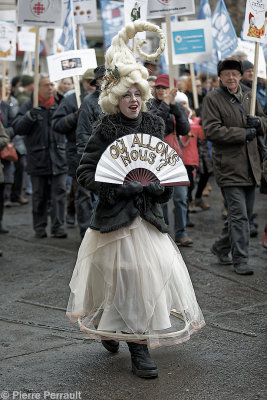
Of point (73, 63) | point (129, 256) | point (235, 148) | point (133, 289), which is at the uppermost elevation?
point (73, 63)

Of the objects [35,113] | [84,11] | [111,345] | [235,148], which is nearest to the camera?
[111,345]

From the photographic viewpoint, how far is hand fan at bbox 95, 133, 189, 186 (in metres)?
4.66

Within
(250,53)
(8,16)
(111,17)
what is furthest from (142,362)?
(111,17)

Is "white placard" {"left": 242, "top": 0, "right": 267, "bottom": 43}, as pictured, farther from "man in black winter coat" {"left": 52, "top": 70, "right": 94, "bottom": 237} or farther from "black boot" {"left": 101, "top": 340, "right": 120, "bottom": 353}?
"black boot" {"left": 101, "top": 340, "right": 120, "bottom": 353}

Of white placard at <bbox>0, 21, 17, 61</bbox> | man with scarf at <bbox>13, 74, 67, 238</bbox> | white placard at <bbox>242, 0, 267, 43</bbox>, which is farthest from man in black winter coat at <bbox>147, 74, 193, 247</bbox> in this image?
white placard at <bbox>0, 21, 17, 61</bbox>

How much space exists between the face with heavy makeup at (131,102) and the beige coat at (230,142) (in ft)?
9.24

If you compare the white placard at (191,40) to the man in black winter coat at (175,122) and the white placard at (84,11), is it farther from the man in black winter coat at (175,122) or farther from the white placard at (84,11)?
the man in black winter coat at (175,122)

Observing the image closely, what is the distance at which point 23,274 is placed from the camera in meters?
7.75

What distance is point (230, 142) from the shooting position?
24.7 feet

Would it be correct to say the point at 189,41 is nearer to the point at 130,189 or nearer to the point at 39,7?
the point at 39,7

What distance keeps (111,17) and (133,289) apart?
935cm

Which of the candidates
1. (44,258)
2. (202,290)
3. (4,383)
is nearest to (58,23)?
(44,258)

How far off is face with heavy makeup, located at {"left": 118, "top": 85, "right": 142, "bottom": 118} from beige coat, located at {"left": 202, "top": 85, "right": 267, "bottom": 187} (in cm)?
Result: 282

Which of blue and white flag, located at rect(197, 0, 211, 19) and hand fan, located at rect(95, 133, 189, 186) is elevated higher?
blue and white flag, located at rect(197, 0, 211, 19)
